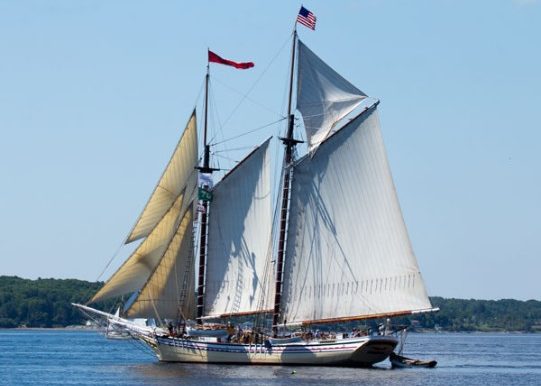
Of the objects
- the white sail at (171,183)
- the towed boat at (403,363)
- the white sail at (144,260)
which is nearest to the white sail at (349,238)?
the towed boat at (403,363)

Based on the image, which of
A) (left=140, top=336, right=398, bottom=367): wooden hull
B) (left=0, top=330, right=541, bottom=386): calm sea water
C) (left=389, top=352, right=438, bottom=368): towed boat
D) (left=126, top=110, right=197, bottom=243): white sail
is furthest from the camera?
(left=389, top=352, right=438, bottom=368): towed boat

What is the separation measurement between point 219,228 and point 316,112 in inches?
384

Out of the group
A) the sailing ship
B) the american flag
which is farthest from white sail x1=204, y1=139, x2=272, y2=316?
the american flag

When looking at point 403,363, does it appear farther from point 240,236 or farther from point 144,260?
point 144,260

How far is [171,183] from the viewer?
83.5 m

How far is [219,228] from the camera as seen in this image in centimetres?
8531

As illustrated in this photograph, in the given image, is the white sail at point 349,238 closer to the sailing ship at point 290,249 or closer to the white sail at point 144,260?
the sailing ship at point 290,249

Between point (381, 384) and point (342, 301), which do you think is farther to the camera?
point (342, 301)

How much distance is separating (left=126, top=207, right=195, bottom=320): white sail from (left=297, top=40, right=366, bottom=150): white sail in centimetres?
1005

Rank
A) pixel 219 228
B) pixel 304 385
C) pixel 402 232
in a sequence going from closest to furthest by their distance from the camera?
pixel 304 385 → pixel 402 232 → pixel 219 228

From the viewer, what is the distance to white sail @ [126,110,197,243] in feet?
271

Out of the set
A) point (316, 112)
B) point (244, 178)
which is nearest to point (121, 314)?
point (244, 178)

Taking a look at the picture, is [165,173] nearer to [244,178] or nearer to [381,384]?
[244,178]

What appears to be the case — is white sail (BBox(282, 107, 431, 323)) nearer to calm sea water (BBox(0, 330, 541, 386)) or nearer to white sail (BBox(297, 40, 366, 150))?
white sail (BBox(297, 40, 366, 150))
